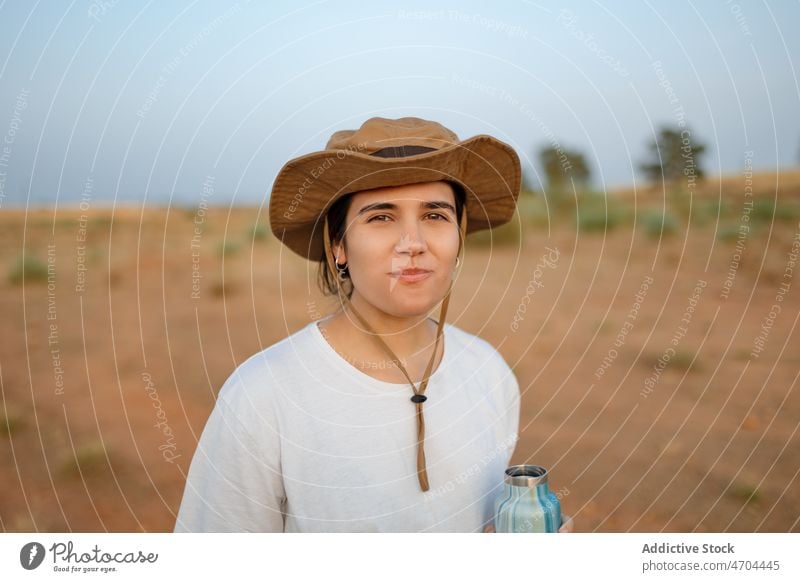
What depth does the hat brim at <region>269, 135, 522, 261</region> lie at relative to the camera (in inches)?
89.4

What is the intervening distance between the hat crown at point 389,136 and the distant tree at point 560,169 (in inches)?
705

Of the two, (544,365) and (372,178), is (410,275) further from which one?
(544,365)

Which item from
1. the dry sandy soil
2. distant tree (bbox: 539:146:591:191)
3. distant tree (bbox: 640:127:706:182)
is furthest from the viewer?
distant tree (bbox: 539:146:591:191)

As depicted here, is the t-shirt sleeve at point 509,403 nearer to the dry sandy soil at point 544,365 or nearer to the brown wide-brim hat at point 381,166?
the brown wide-brim hat at point 381,166

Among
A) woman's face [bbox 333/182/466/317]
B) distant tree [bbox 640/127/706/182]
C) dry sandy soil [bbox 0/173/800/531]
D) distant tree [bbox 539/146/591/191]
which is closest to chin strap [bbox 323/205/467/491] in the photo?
woman's face [bbox 333/182/466/317]

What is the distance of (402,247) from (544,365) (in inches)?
252

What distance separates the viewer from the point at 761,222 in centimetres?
1475

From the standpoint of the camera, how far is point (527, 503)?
213 centimetres

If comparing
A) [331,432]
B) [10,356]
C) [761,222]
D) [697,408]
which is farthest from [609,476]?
[761,222]

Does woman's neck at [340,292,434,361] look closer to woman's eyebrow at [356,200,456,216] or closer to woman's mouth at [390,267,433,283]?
woman's mouth at [390,267,433,283]

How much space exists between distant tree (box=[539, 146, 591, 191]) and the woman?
1798 centimetres

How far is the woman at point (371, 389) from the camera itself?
87.2 inches
